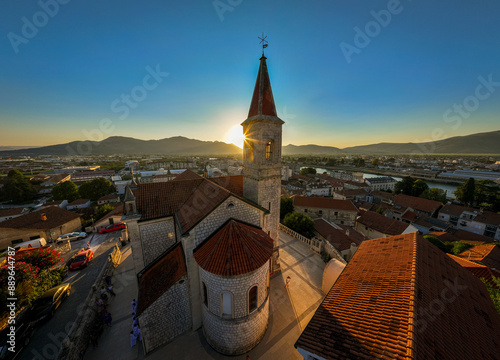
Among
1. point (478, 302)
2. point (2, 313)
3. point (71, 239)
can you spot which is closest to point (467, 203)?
point (478, 302)

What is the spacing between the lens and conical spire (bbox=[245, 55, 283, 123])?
13570mm

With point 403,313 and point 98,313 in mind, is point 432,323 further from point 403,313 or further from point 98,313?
point 98,313

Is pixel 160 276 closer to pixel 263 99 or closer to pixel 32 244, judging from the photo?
pixel 263 99

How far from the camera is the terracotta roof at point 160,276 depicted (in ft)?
33.7

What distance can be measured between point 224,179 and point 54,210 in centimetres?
3074

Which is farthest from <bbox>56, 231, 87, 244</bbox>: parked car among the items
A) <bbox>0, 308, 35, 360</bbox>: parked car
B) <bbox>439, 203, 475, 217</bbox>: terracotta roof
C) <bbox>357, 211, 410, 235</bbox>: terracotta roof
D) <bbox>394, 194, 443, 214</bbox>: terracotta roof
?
<bbox>439, 203, 475, 217</bbox>: terracotta roof

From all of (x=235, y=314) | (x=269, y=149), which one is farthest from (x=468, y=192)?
(x=235, y=314)

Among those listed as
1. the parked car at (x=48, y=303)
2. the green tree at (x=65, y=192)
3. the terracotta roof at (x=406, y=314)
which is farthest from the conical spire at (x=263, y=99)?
the green tree at (x=65, y=192)

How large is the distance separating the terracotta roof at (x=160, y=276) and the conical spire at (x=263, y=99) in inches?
447

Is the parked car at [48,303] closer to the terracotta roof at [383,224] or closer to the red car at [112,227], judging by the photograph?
the red car at [112,227]

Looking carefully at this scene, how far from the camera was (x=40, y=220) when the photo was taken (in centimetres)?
2547

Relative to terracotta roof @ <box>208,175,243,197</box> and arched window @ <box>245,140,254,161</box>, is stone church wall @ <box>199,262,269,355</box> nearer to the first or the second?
terracotta roof @ <box>208,175,243,197</box>

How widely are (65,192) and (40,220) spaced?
82.5 ft

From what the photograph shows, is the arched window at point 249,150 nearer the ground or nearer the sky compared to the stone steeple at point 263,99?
nearer the ground
